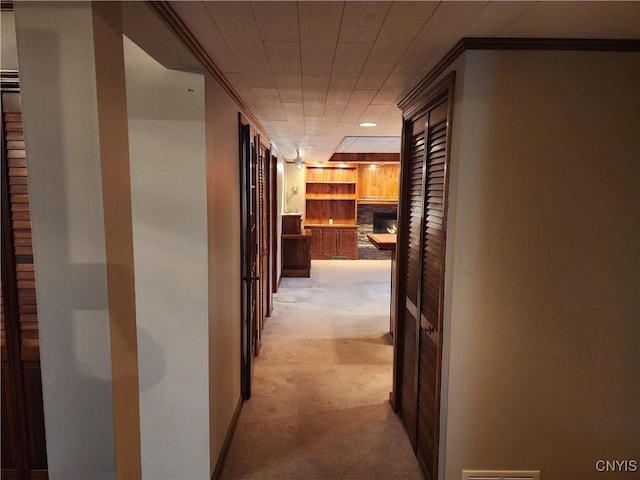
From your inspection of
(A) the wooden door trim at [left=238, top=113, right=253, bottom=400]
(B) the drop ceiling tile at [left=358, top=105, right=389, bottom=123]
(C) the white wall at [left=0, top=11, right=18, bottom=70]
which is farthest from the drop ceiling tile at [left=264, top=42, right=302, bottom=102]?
(C) the white wall at [left=0, top=11, right=18, bottom=70]

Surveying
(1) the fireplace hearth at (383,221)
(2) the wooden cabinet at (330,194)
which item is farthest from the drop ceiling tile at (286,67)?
(1) the fireplace hearth at (383,221)

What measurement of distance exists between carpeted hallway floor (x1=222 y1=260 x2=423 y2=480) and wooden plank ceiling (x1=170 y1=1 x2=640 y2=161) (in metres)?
2.10

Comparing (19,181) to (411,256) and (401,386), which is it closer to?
(411,256)

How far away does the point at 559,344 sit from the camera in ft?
5.41

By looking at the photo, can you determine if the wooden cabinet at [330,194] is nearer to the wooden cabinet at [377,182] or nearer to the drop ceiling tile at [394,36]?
the wooden cabinet at [377,182]

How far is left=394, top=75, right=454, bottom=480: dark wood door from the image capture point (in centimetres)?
179

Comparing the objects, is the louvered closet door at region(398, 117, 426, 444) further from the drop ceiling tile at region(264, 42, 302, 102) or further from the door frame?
the door frame

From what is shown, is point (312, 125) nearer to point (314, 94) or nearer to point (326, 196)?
point (314, 94)

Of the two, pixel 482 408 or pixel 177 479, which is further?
pixel 177 479

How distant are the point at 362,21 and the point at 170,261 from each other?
1314 millimetres

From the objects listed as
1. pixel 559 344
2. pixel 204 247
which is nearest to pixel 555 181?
pixel 559 344

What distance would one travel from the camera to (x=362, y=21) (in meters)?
1.30

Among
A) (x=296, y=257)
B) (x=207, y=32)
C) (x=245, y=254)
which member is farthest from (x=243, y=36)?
(x=296, y=257)

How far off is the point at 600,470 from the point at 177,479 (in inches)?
77.8
